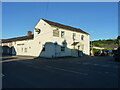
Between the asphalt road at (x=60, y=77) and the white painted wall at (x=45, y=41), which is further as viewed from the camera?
the white painted wall at (x=45, y=41)

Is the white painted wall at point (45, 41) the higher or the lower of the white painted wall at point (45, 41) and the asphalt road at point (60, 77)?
the higher

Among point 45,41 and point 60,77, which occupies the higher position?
point 45,41

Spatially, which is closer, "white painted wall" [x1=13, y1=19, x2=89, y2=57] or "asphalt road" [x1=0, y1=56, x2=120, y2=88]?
"asphalt road" [x1=0, y1=56, x2=120, y2=88]

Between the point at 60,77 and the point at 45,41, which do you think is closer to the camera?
the point at 60,77

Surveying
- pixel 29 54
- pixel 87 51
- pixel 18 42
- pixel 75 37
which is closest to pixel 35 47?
pixel 29 54

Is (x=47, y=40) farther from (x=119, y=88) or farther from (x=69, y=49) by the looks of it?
(x=119, y=88)

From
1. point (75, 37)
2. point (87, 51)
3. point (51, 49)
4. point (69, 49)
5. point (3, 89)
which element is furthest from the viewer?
point (87, 51)

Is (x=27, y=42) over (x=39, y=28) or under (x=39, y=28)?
under

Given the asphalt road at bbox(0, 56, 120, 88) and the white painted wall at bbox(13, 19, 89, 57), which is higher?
the white painted wall at bbox(13, 19, 89, 57)

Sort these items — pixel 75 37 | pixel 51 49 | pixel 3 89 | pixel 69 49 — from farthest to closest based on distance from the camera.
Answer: pixel 75 37, pixel 69 49, pixel 51 49, pixel 3 89

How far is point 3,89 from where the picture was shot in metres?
4.91

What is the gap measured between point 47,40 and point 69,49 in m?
5.83

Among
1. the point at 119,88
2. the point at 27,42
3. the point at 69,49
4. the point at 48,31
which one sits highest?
the point at 48,31

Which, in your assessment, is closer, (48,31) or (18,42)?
(48,31)
